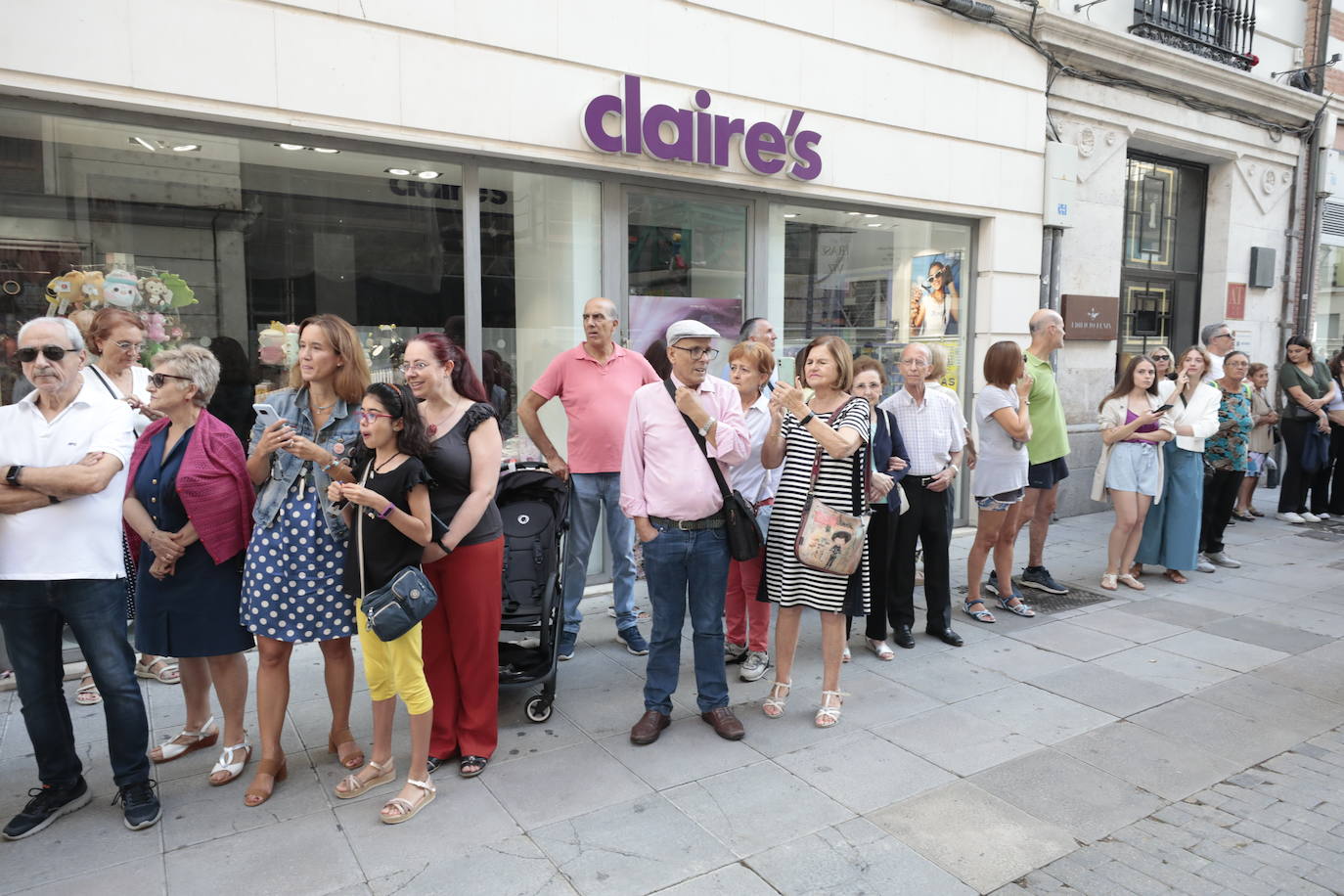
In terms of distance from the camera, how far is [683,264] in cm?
720

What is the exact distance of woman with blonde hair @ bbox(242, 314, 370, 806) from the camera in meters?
3.55

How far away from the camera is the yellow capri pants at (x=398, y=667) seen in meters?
3.51

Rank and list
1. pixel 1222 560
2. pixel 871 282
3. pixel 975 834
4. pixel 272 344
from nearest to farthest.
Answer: pixel 975 834 < pixel 272 344 < pixel 1222 560 < pixel 871 282

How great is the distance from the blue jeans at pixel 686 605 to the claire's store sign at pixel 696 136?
3.48 meters

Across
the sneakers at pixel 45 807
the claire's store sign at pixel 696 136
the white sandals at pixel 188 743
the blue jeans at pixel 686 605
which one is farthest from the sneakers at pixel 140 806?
the claire's store sign at pixel 696 136

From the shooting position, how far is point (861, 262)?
27.9 ft

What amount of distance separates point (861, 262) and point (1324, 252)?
8.77 m

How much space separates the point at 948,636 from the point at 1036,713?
1.11 meters

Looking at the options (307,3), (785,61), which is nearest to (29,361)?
(307,3)

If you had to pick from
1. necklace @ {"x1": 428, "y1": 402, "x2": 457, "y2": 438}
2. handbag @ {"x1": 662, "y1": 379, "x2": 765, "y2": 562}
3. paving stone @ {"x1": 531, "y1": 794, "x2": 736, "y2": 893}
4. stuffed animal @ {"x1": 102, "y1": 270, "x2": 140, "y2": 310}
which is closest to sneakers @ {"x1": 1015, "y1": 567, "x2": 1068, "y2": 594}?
handbag @ {"x1": 662, "y1": 379, "x2": 765, "y2": 562}

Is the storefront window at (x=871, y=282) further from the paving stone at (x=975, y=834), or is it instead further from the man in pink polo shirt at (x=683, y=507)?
the paving stone at (x=975, y=834)

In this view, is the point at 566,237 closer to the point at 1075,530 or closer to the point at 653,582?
the point at 653,582

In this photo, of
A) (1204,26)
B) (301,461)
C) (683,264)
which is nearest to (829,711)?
(301,461)

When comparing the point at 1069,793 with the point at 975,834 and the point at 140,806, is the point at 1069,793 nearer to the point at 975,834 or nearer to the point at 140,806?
the point at 975,834
